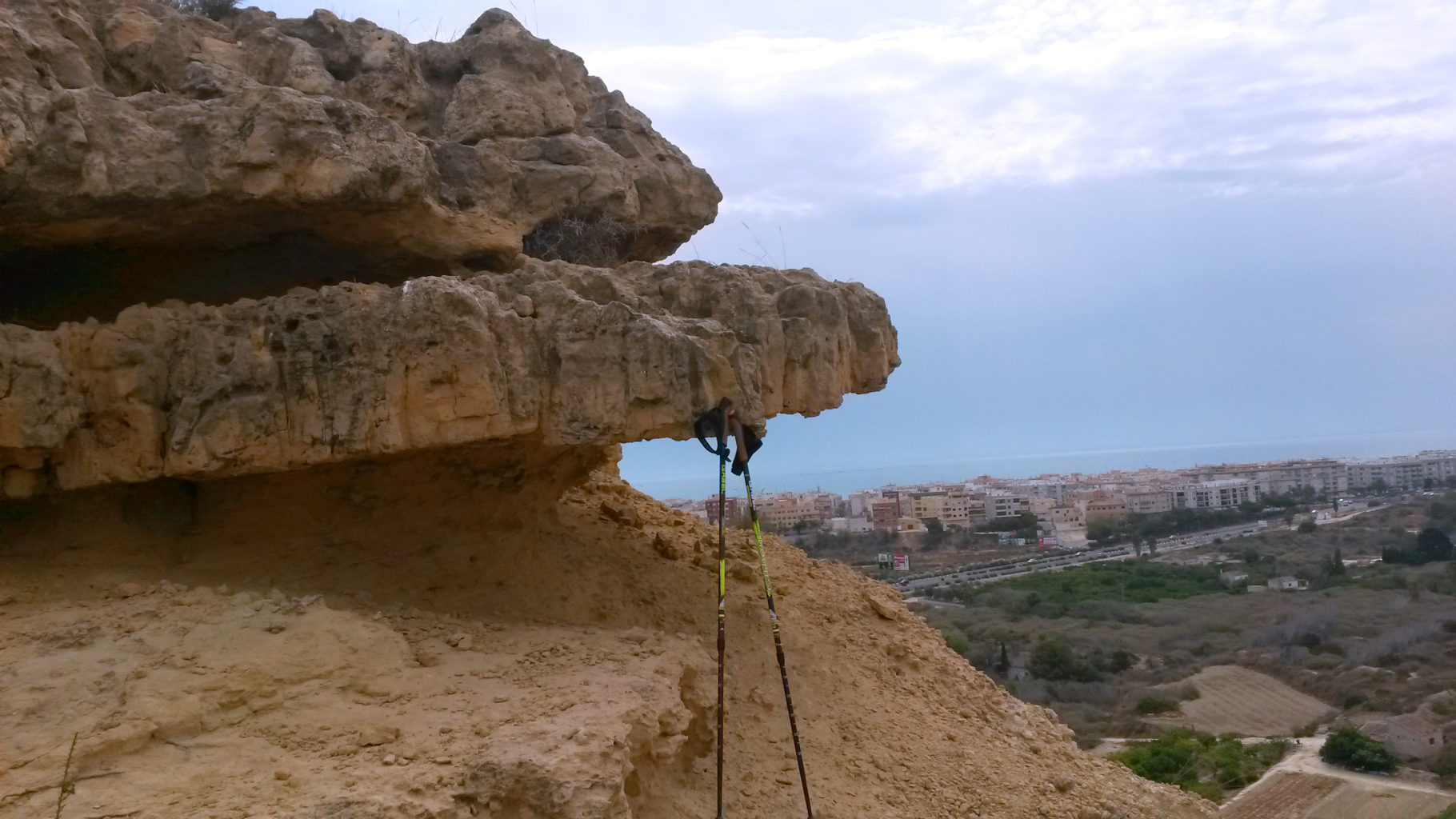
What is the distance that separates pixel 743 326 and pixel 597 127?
2.38m

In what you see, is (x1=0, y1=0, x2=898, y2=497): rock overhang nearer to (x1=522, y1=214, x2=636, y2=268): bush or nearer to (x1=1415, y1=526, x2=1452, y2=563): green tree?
(x1=522, y1=214, x2=636, y2=268): bush

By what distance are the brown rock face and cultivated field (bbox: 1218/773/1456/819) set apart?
12385 mm

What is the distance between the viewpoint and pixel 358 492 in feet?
19.8

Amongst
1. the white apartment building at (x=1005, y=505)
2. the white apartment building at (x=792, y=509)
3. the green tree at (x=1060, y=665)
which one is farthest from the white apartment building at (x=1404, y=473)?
the green tree at (x=1060, y=665)

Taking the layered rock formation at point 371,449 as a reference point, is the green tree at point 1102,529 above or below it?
below

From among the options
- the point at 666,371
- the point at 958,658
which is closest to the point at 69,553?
the point at 666,371

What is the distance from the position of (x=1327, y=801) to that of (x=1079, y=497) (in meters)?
40.9

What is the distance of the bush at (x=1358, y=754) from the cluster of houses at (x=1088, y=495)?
66.2 ft

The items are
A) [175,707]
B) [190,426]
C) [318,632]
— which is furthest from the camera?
[190,426]

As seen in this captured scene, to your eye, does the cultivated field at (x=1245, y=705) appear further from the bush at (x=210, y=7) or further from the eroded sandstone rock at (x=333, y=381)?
the bush at (x=210, y=7)

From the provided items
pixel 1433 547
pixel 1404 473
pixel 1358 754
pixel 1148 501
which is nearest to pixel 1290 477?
pixel 1404 473

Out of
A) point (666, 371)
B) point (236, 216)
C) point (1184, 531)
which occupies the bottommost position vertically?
point (1184, 531)

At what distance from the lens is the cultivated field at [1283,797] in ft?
47.6

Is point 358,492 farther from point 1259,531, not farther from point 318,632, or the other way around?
point 1259,531
